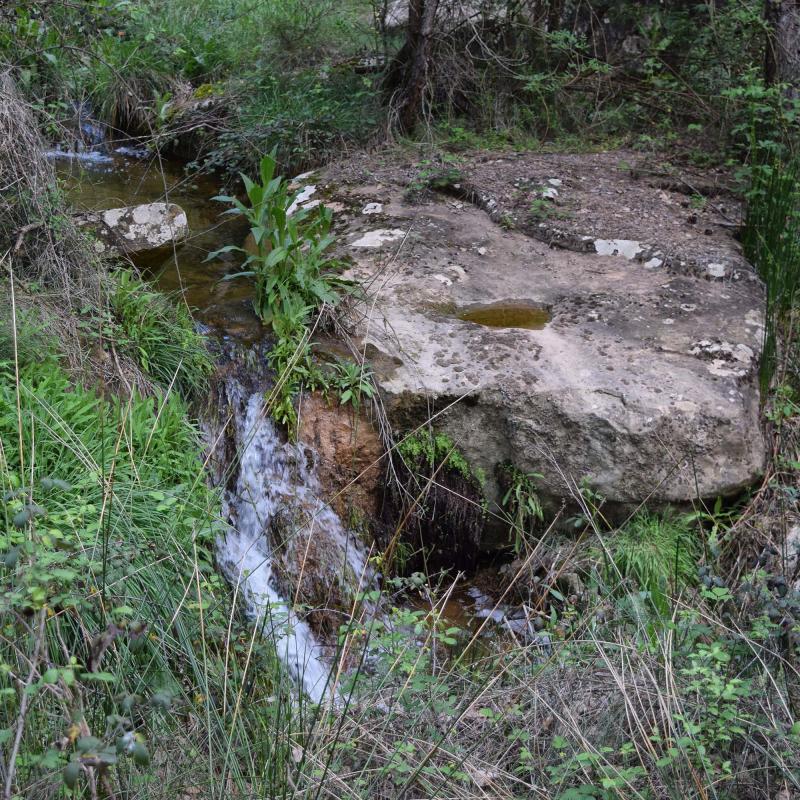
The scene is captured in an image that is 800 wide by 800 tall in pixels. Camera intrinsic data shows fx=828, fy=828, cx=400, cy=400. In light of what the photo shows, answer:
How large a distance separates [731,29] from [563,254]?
255 cm

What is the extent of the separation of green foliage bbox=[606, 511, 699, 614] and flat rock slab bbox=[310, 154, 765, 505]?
12cm

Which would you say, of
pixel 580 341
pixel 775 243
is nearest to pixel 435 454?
pixel 580 341

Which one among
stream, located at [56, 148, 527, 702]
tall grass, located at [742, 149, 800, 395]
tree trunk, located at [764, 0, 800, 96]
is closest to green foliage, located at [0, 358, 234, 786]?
stream, located at [56, 148, 527, 702]

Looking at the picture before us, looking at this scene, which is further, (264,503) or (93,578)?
(264,503)

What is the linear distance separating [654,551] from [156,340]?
248cm

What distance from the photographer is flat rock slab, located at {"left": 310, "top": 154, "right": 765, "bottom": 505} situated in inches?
143

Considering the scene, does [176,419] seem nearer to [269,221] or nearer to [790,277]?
[269,221]

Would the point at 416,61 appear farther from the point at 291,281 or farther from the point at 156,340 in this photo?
the point at 156,340

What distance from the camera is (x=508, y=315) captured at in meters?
4.35

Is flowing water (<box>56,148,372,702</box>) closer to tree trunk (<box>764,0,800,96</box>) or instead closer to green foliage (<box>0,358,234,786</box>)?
green foliage (<box>0,358,234,786</box>)

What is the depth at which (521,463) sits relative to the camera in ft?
12.3

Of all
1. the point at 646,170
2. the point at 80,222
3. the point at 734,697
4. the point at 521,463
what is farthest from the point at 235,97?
the point at 734,697

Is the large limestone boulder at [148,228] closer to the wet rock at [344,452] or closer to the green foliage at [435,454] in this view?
the wet rock at [344,452]

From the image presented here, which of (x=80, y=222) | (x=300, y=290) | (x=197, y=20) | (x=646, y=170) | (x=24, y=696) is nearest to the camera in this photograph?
(x=24, y=696)
